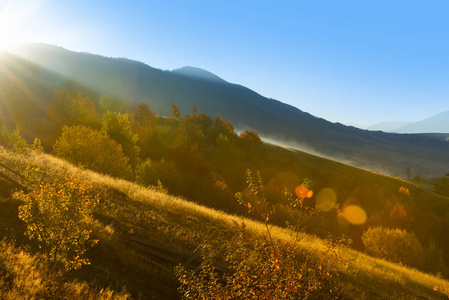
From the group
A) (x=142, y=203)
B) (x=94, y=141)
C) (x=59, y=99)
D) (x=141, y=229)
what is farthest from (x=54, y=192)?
(x=59, y=99)

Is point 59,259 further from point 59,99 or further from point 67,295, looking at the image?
point 59,99

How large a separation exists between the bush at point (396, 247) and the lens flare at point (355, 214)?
59.3 feet

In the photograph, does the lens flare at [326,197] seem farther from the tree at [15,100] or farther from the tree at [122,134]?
the tree at [15,100]

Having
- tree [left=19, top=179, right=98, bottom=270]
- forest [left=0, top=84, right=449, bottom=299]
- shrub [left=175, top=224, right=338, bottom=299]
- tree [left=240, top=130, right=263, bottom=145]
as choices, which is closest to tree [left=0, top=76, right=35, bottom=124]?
forest [left=0, top=84, right=449, bottom=299]

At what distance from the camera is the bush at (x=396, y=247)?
32.7 meters

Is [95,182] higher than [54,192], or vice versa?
[54,192]

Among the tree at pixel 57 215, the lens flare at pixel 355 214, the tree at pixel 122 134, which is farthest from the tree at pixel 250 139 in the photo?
the tree at pixel 57 215

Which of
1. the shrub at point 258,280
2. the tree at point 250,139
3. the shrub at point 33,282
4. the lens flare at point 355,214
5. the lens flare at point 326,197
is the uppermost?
the tree at point 250,139

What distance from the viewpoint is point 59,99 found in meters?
80.9

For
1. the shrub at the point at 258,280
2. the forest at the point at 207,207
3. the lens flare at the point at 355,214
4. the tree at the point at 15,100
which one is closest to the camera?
the shrub at the point at 258,280

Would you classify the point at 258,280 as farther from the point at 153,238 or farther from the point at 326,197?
the point at 326,197

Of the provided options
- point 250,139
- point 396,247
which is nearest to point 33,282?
point 396,247

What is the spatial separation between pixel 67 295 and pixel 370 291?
45.1 feet

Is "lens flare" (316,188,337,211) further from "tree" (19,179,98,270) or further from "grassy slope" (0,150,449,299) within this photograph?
"tree" (19,179,98,270)
